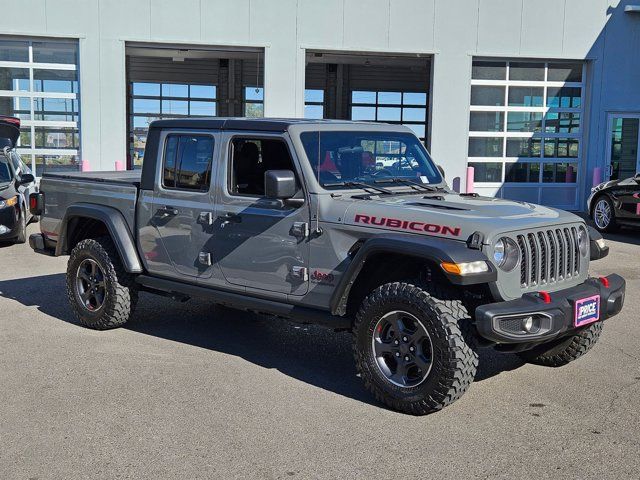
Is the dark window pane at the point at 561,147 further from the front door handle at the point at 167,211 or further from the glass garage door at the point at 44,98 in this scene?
the front door handle at the point at 167,211

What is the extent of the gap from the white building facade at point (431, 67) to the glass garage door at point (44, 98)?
1.0 inches

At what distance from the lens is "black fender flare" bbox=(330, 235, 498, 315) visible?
4.55m

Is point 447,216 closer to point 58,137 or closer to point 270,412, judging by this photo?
point 270,412

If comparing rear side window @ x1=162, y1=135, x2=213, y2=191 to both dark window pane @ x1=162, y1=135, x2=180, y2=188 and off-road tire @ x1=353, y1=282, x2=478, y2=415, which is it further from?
off-road tire @ x1=353, y1=282, x2=478, y2=415

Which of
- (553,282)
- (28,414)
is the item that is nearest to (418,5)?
(553,282)

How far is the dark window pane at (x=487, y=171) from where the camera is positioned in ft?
62.9

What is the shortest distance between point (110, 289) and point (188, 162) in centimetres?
137

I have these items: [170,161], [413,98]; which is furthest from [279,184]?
[413,98]

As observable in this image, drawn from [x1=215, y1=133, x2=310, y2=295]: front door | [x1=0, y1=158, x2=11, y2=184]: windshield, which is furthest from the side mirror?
[x1=215, y1=133, x2=310, y2=295]: front door

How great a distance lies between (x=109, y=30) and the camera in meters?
17.5

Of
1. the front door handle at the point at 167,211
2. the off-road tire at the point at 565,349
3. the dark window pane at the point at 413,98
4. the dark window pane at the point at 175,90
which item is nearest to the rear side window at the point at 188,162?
the front door handle at the point at 167,211

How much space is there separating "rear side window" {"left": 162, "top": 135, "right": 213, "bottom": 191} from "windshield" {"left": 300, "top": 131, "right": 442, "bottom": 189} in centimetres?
94

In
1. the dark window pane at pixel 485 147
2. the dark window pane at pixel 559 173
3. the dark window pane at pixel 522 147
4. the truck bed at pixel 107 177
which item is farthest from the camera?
the dark window pane at pixel 559 173

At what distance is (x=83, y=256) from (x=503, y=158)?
14.1 m
